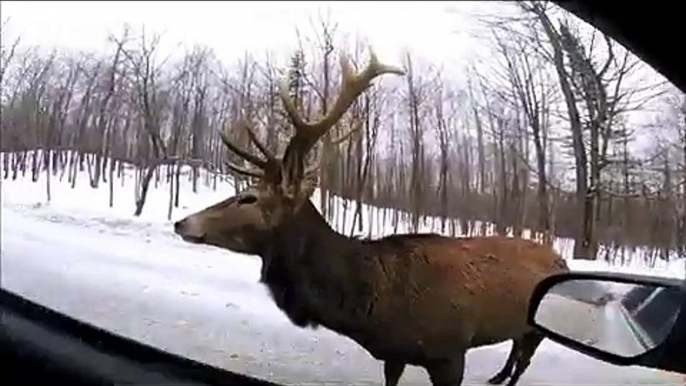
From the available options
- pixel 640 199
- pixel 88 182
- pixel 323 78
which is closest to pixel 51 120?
pixel 88 182

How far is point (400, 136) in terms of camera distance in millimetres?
1700

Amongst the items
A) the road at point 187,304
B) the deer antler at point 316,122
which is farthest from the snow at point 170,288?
the deer antler at point 316,122

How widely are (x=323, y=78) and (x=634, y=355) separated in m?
0.97

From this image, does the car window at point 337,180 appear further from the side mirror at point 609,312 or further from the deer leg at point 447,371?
the side mirror at point 609,312

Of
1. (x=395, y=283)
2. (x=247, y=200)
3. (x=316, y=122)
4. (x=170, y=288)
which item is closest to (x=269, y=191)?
(x=247, y=200)

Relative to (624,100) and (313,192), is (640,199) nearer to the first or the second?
(624,100)

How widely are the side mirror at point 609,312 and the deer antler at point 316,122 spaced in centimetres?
63

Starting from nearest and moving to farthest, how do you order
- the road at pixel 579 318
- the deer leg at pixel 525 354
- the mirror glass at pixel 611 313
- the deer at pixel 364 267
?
the mirror glass at pixel 611 313 < the road at pixel 579 318 < the deer leg at pixel 525 354 < the deer at pixel 364 267

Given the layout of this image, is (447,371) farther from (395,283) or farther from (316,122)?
(316,122)

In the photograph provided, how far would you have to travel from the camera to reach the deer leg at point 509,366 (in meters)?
1.53

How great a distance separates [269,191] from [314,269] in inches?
6.4

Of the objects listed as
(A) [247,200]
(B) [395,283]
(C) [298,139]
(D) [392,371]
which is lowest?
(D) [392,371]

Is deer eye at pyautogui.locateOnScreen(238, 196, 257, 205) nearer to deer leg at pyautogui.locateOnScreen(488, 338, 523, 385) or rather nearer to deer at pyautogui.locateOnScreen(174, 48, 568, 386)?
deer at pyautogui.locateOnScreen(174, 48, 568, 386)

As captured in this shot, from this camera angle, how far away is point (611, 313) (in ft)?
3.17
